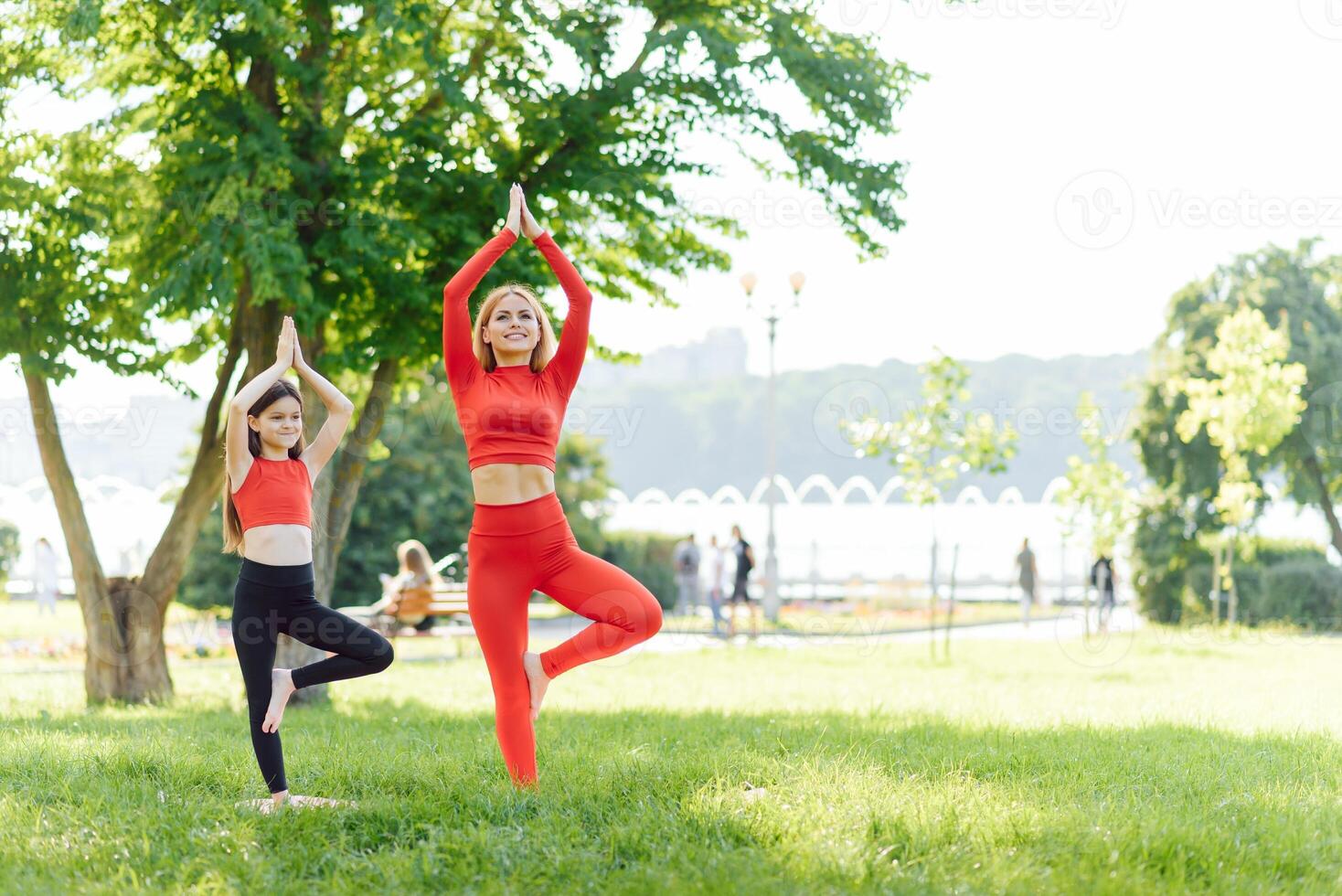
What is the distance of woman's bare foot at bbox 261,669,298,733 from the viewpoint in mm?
5004

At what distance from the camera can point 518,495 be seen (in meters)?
5.16

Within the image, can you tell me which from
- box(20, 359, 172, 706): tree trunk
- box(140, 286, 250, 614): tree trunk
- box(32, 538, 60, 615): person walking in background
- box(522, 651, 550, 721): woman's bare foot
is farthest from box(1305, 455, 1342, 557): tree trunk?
box(32, 538, 60, 615): person walking in background

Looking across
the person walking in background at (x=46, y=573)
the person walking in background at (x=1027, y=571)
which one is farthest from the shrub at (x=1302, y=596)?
the person walking in background at (x=46, y=573)

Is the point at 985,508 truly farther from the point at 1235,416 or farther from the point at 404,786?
the point at 404,786

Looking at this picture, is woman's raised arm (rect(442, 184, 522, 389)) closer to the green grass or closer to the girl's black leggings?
the girl's black leggings

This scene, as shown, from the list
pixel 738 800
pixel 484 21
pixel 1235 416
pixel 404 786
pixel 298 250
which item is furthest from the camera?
pixel 1235 416

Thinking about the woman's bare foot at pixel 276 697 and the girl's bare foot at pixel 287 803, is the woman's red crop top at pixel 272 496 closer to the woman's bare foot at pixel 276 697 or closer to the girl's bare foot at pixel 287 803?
the woman's bare foot at pixel 276 697

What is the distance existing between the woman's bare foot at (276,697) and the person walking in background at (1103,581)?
18.9 m

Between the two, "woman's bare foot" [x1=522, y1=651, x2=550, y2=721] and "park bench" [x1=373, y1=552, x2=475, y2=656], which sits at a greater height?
"woman's bare foot" [x1=522, y1=651, x2=550, y2=721]

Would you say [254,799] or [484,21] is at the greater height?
[484,21]

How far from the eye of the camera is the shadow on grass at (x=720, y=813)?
418 cm

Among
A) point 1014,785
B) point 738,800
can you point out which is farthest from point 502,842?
point 1014,785

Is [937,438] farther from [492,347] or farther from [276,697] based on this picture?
[276,697]

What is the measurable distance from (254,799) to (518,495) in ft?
5.62
